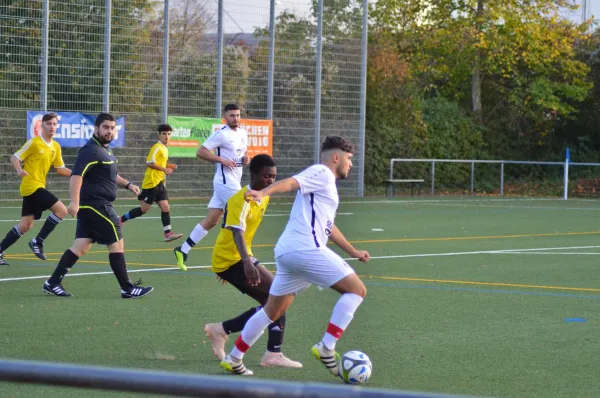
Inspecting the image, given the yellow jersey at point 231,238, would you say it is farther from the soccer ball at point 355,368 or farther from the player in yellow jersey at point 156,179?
the player in yellow jersey at point 156,179

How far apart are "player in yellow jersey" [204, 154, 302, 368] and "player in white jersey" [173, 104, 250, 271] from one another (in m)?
6.01

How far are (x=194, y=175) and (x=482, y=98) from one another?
62.5ft

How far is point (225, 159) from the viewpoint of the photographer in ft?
46.9

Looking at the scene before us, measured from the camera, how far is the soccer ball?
6.23 metres

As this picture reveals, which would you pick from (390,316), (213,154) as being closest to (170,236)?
(213,154)

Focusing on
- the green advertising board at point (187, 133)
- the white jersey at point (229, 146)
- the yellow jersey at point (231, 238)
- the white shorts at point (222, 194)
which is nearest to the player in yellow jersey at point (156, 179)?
the white jersey at point (229, 146)

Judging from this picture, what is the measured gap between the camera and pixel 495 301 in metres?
10.1

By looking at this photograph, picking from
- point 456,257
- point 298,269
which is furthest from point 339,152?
point 456,257

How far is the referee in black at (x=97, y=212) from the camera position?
33.1 feet

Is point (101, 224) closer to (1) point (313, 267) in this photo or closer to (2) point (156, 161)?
(1) point (313, 267)

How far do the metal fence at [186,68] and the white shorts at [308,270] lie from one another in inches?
828

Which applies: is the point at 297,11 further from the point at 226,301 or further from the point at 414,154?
the point at 226,301

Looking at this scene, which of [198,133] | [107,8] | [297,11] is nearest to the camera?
[107,8]

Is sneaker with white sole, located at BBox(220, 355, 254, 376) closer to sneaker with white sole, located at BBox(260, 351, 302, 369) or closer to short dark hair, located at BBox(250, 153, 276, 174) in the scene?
sneaker with white sole, located at BBox(260, 351, 302, 369)
